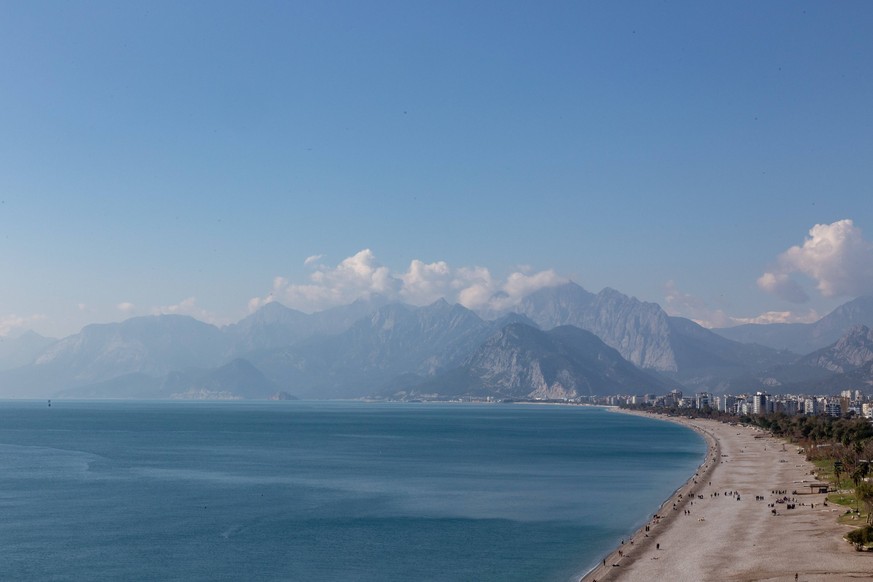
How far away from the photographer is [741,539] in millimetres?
63969

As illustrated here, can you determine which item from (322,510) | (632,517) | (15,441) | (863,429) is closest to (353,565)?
(322,510)

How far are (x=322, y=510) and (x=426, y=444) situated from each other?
310 ft

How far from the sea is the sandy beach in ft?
9.75

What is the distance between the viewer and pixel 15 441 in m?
177

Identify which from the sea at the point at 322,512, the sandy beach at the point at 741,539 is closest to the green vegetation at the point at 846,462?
the sandy beach at the point at 741,539

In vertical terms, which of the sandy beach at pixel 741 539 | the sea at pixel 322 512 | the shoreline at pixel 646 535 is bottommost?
the sea at pixel 322 512

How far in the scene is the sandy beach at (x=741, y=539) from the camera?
5294 centimetres

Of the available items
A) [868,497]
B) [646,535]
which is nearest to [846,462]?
[868,497]

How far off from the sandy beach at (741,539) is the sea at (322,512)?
9.75 ft

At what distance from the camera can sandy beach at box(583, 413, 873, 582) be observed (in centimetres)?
5294

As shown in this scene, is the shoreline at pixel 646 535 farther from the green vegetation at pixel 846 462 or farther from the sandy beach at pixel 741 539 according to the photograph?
the green vegetation at pixel 846 462

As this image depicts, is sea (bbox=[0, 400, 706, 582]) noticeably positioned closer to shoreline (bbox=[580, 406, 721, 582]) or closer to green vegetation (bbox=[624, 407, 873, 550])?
shoreline (bbox=[580, 406, 721, 582])

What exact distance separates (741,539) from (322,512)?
36.3 metres

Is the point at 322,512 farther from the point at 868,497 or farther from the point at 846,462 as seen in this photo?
the point at 846,462
